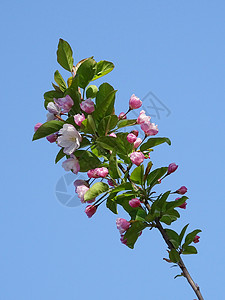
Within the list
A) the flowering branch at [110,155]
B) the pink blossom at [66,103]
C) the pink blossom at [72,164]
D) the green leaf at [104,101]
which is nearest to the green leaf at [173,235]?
the flowering branch at [110,155]

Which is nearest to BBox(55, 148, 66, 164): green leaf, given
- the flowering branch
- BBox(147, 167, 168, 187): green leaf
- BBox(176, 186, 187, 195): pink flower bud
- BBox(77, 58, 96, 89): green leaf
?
the flowering branch

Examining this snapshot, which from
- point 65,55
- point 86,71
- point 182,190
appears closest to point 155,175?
point 182,190

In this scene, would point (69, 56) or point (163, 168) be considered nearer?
point (163, 168)

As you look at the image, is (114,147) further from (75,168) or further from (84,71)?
(84,71)

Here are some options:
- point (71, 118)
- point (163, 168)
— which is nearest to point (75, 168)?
point (71, 118)

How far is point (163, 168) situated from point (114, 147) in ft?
0.75

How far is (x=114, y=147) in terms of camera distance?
1718 millimetres

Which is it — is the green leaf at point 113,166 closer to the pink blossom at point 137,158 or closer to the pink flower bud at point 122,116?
the pink blossom at point 137,158

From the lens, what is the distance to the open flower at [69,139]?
1.72 m

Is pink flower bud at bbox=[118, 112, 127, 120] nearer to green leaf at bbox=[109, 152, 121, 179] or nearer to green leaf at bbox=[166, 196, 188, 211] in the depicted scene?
green leaf at bbox=[109, 152, 121, 179]

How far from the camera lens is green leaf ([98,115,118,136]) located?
1.75 metres

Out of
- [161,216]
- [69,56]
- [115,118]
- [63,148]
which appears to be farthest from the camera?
[69,56]

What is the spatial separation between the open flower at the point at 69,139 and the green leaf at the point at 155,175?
→ 1.12ft

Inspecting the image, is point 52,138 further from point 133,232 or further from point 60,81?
point 133,232
